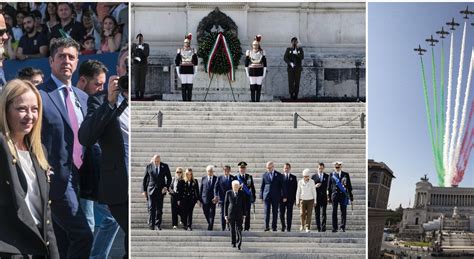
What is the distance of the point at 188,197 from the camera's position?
15.9 metres

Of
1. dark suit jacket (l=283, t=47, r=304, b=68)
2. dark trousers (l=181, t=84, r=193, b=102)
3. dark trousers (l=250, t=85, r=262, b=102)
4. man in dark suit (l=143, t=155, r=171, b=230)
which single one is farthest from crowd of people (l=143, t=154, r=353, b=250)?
dark suit jacket (l=283, t=47, r=304, b=68)

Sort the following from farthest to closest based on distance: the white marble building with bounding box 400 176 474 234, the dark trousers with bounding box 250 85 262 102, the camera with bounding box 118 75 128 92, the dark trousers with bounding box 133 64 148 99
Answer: the dark trousers with bounding box 250 85 262 102 < the dark trousers with bounding box 133 64 148 99 < the white marble building with bounding box 400 176 474 234 < the camera with bounding box 118 75 128 92

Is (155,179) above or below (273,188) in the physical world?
above

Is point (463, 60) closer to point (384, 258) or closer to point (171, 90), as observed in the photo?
point (384, 258)

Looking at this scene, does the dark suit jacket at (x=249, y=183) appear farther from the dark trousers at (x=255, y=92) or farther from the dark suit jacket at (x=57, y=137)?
the dark trousers at (x=255, y=92)

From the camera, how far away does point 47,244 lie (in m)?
15.4

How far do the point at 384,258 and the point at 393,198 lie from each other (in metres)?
0.94

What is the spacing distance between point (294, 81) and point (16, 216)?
6.03 meters

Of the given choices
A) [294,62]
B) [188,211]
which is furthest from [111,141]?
[294,62]

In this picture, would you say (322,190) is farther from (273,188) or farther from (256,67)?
(256,67)

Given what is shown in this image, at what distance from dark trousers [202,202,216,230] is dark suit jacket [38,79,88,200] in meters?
2.10

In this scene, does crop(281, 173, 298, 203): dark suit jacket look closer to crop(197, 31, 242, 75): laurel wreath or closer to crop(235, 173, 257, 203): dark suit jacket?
crop(235, 173, 257, 203): dark suit jacket

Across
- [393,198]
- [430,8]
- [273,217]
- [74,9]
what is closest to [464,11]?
[430,8]

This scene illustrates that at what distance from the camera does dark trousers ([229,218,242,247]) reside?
1552 cm
